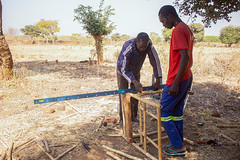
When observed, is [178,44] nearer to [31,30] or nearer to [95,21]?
[95,21]

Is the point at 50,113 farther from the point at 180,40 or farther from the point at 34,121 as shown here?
the point at 180,40

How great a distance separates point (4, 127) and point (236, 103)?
6.46 m

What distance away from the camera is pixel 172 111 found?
3055 mm

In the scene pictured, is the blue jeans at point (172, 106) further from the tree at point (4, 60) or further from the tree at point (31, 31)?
the tree at point (31, 31)

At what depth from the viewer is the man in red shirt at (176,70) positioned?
97.7 inches

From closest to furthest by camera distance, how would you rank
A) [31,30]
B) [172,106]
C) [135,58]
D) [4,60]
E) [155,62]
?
1. [172,106]
2. [135,58]
3. [155,62]
4. [4,60]
5. [31,30]

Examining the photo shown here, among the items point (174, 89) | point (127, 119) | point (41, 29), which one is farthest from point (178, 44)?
point (41, 29)

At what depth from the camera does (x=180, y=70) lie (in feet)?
8.35

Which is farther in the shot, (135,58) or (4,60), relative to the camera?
(4,60)

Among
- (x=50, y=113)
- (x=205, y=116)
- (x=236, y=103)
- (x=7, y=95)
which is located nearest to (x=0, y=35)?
(x=7, y=95)

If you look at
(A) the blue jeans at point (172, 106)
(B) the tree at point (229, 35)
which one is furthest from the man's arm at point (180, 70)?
Result: (B) the tree at point (229, 35)

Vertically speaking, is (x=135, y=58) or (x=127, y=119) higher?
(x=135, y=58)

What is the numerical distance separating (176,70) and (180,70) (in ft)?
0.43

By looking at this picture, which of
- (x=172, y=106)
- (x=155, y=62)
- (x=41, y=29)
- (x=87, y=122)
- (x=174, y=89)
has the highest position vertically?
(x=41, y=29)
